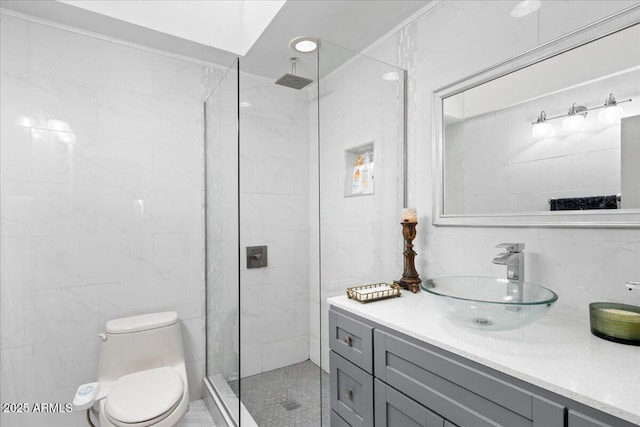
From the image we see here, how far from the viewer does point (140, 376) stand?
5.99 ft

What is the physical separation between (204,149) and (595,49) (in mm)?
2217

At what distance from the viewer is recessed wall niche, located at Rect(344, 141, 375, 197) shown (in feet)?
5.73

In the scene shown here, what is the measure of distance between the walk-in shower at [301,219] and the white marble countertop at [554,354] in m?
0.52

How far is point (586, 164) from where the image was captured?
3.74ft

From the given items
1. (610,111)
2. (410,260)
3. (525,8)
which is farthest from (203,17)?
(610,111)

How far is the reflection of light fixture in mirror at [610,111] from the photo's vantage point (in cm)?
107

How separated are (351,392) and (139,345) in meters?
1.36

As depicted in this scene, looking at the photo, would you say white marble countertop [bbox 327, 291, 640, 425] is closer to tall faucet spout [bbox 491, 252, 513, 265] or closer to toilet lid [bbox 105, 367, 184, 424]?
tall faucet spout [bbox 491, 252, 513, 265]

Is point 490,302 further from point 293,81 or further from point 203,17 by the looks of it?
point 203,17

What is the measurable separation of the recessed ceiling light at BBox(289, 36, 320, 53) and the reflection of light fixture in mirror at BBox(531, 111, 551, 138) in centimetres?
112

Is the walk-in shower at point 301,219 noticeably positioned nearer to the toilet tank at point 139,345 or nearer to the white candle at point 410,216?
the white candle at point 410,216

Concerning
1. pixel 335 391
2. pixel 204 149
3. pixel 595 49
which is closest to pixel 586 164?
pixel 595 49

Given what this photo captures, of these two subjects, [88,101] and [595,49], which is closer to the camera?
[595,49]

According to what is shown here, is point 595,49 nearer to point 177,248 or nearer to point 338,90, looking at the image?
point 338,90
